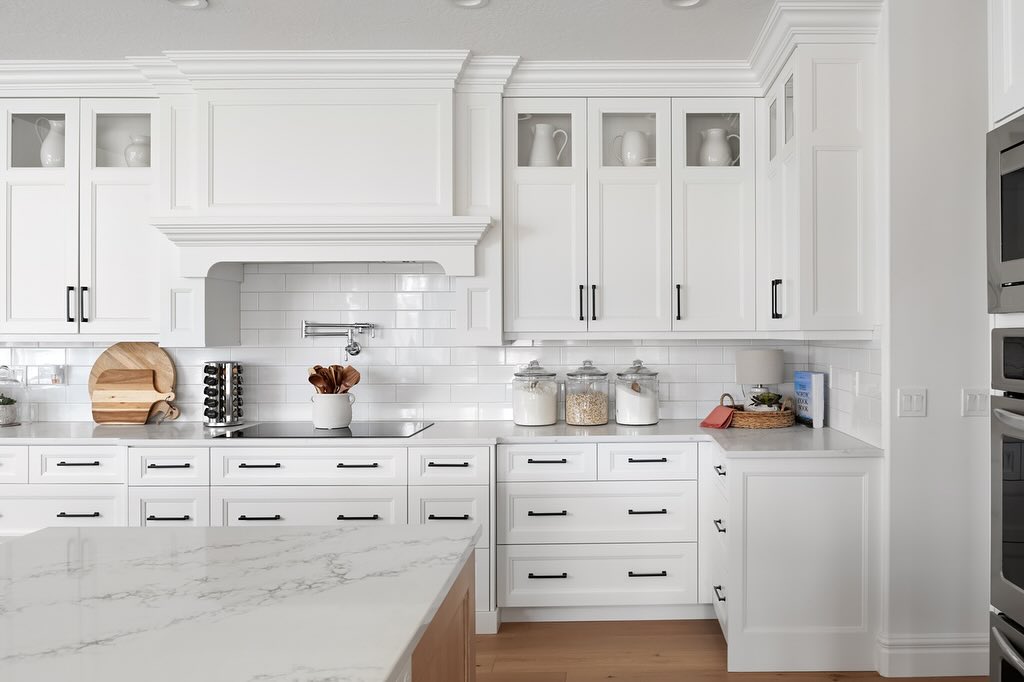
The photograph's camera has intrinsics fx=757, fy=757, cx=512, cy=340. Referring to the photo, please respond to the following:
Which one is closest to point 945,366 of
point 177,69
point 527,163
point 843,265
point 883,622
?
point 843,265

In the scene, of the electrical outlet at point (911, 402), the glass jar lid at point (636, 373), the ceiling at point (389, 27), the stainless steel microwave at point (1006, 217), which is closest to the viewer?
the stainless steel microwave at point (1006, 217)

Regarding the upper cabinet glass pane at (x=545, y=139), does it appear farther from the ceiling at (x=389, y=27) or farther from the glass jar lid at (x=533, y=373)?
the glass jar lid at (x=533, y=373)

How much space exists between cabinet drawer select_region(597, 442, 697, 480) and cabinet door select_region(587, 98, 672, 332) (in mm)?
561

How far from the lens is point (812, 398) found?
3.47m

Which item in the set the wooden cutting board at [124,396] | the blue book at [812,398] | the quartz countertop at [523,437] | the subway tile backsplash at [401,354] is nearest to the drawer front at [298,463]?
the quartz countertop at [523,437]

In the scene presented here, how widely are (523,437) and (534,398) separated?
13.2 inches

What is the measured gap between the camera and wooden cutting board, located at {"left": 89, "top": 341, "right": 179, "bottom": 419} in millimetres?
3863

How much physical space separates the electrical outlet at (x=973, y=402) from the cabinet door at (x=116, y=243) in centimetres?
345

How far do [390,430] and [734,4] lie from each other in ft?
7.55

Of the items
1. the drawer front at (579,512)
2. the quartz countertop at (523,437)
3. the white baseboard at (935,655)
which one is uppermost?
the quartz countertop at (523,437)

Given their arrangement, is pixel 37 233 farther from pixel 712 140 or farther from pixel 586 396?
pixel 712 140

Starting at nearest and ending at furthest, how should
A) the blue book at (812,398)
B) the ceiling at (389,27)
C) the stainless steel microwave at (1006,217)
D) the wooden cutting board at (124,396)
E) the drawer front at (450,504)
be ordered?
the stainless steel microwave at (1006,217) → the ceiling at (389,27) → the drawer front at (450,504) → the blue book at (812,398) → the wooden cutting board at (124,396)

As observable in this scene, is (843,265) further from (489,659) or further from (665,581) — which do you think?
(489,659)

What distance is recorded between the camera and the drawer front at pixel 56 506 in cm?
332
